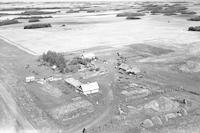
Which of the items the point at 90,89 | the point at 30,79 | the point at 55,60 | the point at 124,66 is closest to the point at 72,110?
the point at 90,89

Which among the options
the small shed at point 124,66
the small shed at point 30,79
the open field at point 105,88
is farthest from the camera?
the small shed at point 124,66

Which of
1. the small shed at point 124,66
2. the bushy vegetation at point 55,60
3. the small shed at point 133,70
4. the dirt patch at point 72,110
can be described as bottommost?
the dirt patch at point 72,110

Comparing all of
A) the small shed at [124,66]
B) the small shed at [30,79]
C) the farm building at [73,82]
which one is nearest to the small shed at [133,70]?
the small shed at [124,66]

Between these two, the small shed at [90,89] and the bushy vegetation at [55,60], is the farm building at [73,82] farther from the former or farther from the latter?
the bushy vegetation at [55,60]

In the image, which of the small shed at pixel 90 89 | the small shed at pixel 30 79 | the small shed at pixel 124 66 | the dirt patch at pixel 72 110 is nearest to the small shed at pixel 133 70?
the small shed at pixel 124 66

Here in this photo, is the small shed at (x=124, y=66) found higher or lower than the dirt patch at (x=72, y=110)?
higher

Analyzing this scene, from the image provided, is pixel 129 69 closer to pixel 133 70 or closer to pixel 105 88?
pixel 133 70

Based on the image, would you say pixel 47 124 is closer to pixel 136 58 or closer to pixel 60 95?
pixel 60 95

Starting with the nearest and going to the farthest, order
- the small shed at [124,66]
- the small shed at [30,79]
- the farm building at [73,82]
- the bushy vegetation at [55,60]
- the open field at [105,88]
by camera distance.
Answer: the open field at [105,88]
the farm building at [73,82]
the small shed at [30,79]
the small shed at [124,66]
the bushy vegetation at [55,60]

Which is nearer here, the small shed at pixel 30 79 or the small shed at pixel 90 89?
the small shed at pixel 90 89

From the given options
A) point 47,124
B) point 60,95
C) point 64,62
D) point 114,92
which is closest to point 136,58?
point 64,62

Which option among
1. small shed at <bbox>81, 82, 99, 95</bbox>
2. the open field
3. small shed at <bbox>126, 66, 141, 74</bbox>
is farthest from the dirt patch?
small shed at <bbox>126, 66, 141, 74</bbox>
